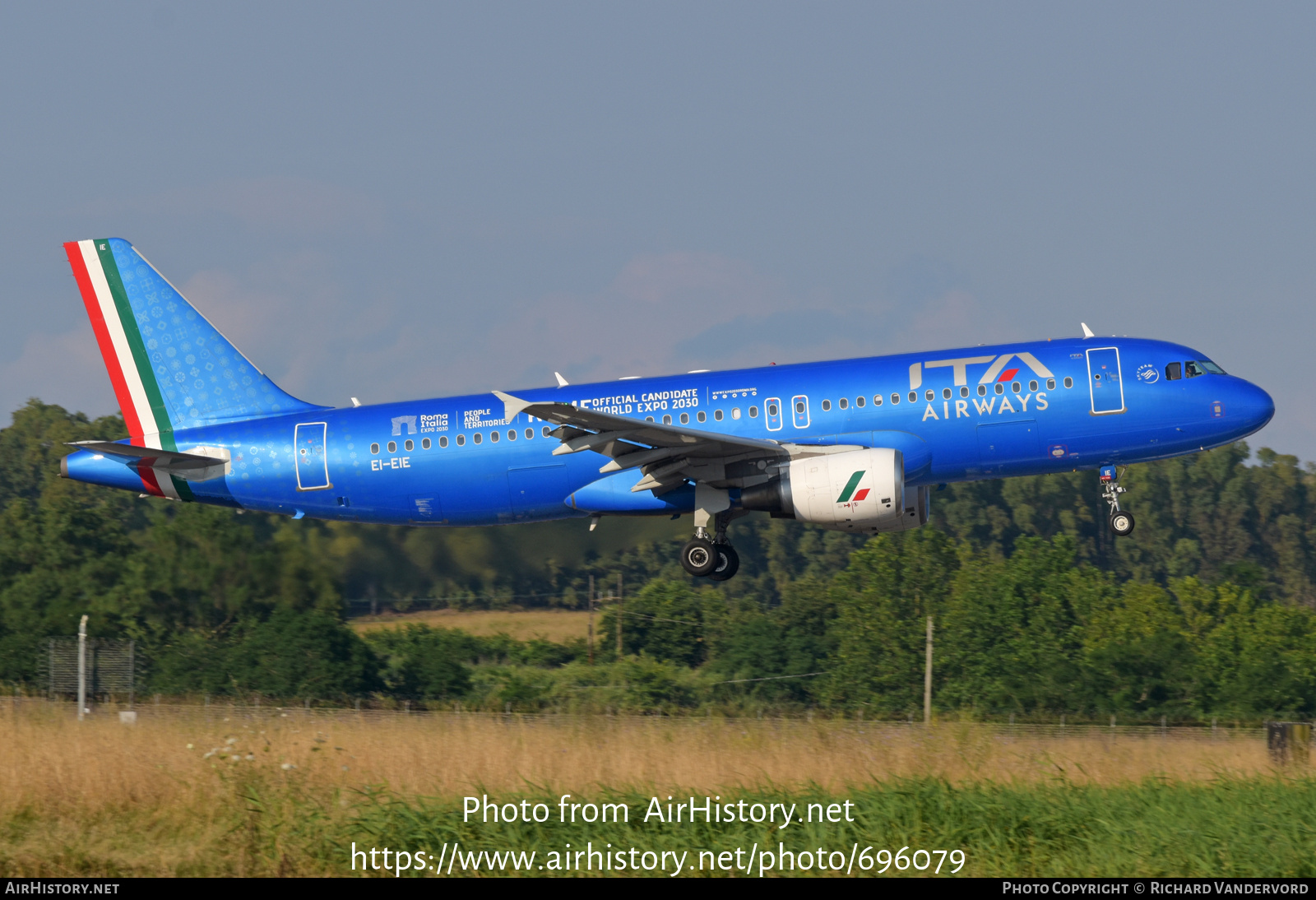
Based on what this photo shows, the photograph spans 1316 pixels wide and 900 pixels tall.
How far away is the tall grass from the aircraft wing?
16.2 feet

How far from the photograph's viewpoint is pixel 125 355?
31.8 metres

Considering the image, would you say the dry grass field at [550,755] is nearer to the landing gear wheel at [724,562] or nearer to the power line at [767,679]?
the landing gear wheel at [724,562]

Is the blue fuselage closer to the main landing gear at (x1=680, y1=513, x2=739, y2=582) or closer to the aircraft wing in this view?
the aircraft wing

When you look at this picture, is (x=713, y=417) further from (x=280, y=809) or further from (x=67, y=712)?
(x=67, y=712)

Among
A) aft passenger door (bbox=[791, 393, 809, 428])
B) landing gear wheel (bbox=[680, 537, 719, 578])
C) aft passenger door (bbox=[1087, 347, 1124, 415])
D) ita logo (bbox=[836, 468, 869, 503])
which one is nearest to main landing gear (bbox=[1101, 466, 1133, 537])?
aft passenger door (bbox=[1087, 347, 1124, 415])

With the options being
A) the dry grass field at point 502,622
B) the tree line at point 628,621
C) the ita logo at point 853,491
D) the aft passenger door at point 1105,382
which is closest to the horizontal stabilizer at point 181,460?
the tree line at point 628,621

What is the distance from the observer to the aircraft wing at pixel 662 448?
2523cm

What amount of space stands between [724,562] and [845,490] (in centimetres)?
367

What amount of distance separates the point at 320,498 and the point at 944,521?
8924 centimetres

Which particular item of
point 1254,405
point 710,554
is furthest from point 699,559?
point 1254,405

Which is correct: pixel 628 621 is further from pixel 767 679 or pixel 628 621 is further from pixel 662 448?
pixel 662 448

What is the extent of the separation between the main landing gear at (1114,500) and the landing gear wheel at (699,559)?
25.0ft

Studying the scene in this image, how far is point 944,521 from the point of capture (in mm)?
113562
